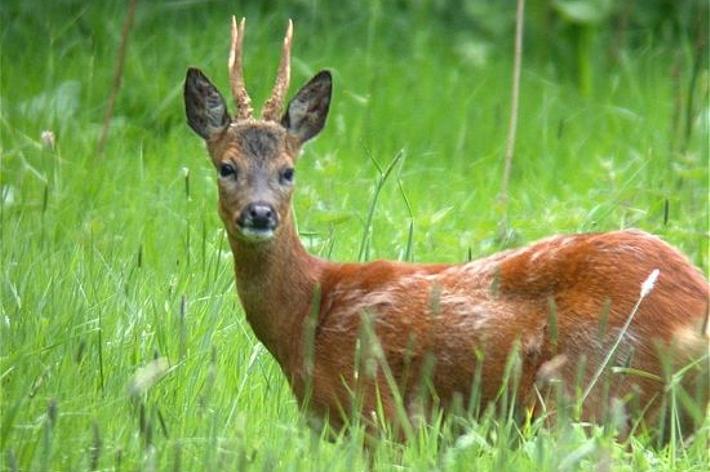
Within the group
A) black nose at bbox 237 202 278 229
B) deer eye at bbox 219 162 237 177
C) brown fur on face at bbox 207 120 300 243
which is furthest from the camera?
deer eye at bbox 219 162 237 177

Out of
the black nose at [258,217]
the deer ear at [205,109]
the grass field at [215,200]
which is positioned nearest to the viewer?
the grass field at [215,200]

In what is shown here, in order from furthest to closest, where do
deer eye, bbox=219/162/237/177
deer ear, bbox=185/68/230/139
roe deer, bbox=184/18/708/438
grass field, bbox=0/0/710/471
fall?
1. deer ear, bbox=185/68/230/139
2. deer eye, bbox=219/162/237/177
3. roe deer, bbox=184/18/708/438
4. grass field, bbox=0/0/710/471

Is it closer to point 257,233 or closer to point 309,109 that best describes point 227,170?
point 257,233

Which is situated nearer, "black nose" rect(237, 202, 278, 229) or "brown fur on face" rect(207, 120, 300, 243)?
"black nose" rect(237, 202, 278, 229)

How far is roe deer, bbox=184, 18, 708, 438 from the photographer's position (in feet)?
19.4

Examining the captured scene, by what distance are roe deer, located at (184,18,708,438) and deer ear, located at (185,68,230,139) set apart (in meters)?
0.10

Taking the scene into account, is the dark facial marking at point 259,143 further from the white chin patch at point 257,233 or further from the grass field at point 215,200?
the grass field at point 215,200

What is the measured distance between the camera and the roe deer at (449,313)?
590 centimetres

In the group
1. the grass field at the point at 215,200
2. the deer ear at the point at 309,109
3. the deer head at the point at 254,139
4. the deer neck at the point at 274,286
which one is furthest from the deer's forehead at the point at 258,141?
the grass field at the point at 215,200

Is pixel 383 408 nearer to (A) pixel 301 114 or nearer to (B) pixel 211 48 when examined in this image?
(A) pixel 301 114

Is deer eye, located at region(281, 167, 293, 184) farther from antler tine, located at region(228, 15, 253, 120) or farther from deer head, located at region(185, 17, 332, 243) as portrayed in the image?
antler tine, located at region(228, 15, 253, 120)

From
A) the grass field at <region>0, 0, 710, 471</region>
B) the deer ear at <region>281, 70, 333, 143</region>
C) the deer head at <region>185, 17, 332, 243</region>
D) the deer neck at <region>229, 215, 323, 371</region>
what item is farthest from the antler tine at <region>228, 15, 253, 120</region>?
the grass field at <region>0, 0, 710, 471</region>

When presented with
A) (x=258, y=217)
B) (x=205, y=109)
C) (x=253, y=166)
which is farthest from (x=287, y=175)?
(x=205, y=109)

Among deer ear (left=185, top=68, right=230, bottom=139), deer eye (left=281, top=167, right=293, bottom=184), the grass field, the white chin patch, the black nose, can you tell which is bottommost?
the grass field
